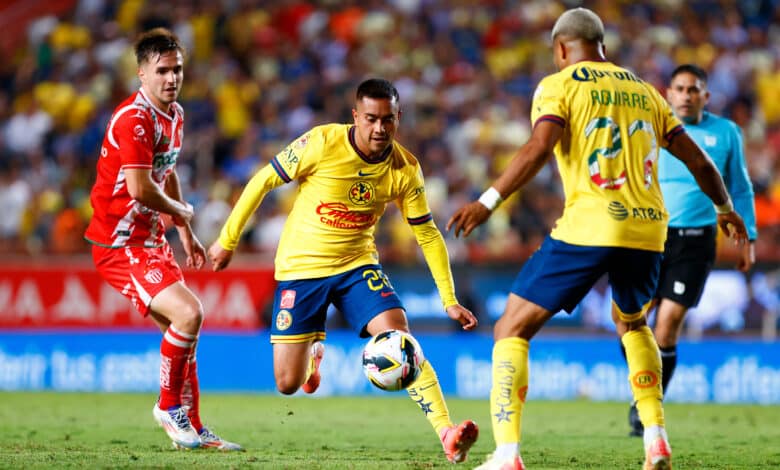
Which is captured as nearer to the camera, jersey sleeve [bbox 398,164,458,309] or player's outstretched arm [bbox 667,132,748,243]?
player's outstretched arm [bbox 667,132,748,243]

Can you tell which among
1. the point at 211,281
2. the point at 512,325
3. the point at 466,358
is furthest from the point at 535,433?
the point at 211,281

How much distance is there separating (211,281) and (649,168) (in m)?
10.1

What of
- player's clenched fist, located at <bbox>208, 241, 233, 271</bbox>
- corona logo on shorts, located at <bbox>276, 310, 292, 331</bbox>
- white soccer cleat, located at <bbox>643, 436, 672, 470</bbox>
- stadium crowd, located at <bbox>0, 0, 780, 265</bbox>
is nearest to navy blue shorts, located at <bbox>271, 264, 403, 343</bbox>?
A: corona logo on shorts, located at <bbox>276, 310, 292, 331</bbox>

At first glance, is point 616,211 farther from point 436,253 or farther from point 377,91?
point 377,91

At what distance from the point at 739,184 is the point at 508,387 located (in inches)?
156

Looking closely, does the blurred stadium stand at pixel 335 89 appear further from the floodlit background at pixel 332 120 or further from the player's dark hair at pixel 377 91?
the player's dark hair at pixel 377 91

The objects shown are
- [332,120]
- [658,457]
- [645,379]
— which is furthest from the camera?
[332,120]

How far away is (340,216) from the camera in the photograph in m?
7.48

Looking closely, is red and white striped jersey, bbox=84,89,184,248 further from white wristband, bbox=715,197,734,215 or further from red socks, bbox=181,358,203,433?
white wristband, bbox=715,197,734,215

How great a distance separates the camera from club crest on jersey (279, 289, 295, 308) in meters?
7.66

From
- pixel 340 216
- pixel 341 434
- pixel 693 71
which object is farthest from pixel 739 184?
pixel 341 434

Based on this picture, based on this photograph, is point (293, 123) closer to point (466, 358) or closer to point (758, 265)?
point (466, 358)

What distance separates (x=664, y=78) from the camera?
18.3 metres

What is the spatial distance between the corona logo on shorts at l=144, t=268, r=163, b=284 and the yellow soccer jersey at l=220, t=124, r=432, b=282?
A: 2.27 ft
